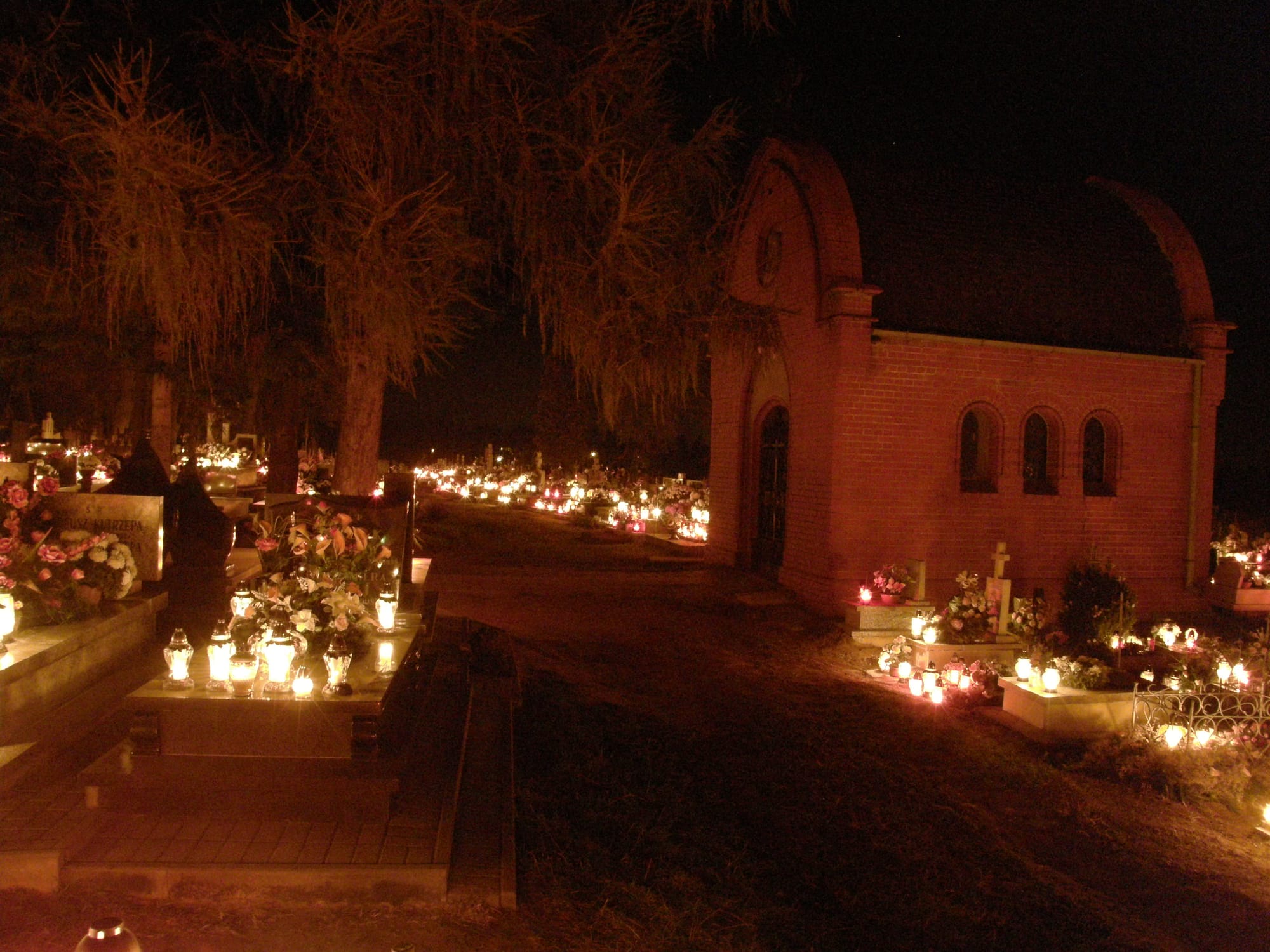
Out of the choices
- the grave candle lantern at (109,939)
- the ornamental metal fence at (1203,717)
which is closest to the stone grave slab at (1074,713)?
the ornamental metal fence at (1203,717)

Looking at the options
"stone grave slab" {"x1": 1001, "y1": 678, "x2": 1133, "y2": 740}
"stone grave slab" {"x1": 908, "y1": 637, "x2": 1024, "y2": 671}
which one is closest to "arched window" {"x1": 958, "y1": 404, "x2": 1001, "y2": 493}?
"stone grave slab" {"x1": 908, "y1": 637, "x2": 1024, "y2": 671}

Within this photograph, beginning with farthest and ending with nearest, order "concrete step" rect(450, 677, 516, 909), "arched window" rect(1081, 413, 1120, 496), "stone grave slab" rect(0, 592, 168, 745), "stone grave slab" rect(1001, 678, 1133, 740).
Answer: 1. "arched window" rect(1081, 413, 1120, 496)
2. "stone grave slab" rect(1001, 678, 1133, 740)
3. "stone grave slab" rect(0, 592, 168, 745)
4. "concrete step" rect(450, 677, 516, 909)

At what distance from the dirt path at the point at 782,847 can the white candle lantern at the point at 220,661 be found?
1.24 metres

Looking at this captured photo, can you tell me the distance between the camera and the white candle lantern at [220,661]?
5.17 m

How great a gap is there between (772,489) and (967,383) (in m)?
3.60

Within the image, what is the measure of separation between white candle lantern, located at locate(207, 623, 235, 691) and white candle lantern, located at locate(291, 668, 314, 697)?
1.23 feet

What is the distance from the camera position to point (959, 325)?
45.2 feet

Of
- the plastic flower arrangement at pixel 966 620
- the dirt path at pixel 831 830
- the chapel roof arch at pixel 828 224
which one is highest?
the chapel roof arch at pixel 828 224

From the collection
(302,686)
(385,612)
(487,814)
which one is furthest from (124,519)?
(487,814)

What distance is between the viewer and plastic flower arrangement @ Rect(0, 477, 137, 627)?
6773mm

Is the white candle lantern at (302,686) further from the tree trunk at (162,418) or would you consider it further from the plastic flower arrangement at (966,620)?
the tree trunk at (162,418)

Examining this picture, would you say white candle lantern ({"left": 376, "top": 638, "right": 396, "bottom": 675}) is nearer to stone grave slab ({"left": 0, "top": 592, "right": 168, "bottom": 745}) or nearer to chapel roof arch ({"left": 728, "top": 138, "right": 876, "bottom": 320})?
stone grave slab ({"left": 0, "top": 592, "right": 168, "bottom": 745})

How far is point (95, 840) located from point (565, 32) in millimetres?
7638

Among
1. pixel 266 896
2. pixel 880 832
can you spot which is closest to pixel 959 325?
pixel 880 832
